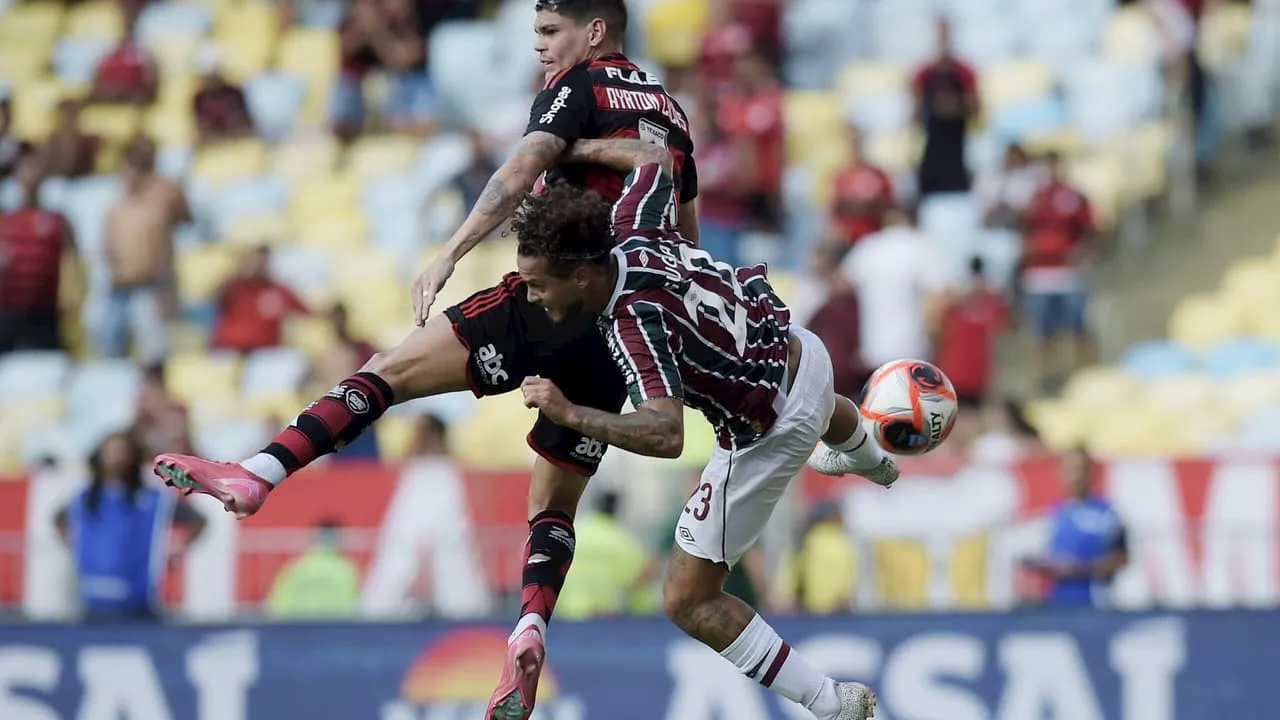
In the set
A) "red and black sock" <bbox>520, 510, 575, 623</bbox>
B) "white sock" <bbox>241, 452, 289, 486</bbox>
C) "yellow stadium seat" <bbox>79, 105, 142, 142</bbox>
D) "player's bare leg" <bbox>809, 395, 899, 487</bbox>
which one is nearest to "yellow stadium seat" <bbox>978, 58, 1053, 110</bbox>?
"yellow stadium seat" <bbox>79, 105, 142, 142</bbox>

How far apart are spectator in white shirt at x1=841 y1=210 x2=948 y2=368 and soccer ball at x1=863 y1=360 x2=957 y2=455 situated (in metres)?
5.52

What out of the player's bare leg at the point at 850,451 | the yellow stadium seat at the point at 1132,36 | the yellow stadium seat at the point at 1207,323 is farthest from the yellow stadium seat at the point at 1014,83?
the player's bare leg at the point at 850,451

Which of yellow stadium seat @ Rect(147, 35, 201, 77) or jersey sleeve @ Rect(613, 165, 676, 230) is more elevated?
yellow stadium seat @ Rect(147, 35, 201, 77)

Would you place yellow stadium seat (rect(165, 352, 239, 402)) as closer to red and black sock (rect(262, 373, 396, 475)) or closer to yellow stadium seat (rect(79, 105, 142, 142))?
yellow stadium seat (rect(79, 105, 142, 142))

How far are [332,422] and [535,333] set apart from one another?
806 millimetres

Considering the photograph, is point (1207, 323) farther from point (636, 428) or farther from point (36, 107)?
point (36, 107)

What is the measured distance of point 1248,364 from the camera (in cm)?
1462

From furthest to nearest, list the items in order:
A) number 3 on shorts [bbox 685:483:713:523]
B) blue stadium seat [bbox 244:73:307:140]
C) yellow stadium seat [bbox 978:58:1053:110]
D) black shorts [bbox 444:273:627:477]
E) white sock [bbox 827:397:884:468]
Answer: blue stadium seat [bbox 244:73:307:140] < yellow stadium seat [bbox 978:58:1053:110] < white sock [bbox 827:397:884:468] < number 3 on shorts [bbox 685:483:713:523] < black shorts [bbox 444:273:627:477]

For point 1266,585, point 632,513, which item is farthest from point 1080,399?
point 632,513

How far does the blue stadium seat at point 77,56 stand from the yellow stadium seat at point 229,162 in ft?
6.87

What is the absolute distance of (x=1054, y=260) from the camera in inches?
595

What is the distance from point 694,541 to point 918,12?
10.6m

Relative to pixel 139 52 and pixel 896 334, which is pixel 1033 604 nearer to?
pixel 896 334

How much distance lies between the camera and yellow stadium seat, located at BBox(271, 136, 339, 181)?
17906 mm
